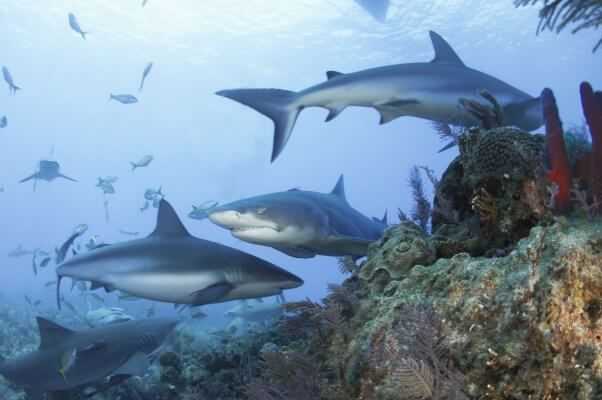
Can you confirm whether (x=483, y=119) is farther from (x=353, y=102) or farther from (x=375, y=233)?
(x=375, y=233)

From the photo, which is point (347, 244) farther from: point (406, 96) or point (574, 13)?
point (574, 13)

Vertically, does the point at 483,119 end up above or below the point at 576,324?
above

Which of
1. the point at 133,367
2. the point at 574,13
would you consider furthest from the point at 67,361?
the point at 574,13

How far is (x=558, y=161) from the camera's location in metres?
2.65

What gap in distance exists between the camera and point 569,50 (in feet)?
195

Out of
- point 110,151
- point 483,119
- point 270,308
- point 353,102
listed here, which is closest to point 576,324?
point 483,119

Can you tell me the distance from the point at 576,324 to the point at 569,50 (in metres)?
74.4

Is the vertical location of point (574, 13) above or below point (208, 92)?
below

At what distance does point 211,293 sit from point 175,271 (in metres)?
0.57

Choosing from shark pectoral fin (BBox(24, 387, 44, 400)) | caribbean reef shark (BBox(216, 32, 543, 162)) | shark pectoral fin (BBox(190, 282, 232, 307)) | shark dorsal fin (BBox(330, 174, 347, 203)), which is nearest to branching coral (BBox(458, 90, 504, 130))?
caribbean reef shark (BBox(216, 32, 543, 162))

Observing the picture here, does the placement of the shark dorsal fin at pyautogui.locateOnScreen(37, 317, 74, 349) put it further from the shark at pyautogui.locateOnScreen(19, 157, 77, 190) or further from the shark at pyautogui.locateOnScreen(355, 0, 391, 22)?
the shark at pyautogui.locateOnScreen(355, 0, 391, 22)

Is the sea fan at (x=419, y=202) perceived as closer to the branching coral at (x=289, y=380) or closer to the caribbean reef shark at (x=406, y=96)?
the caribbean reef shark at (x=406, y=96)

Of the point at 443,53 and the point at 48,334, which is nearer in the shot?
the point at 443,53

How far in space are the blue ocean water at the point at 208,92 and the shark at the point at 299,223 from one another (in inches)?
38.0
